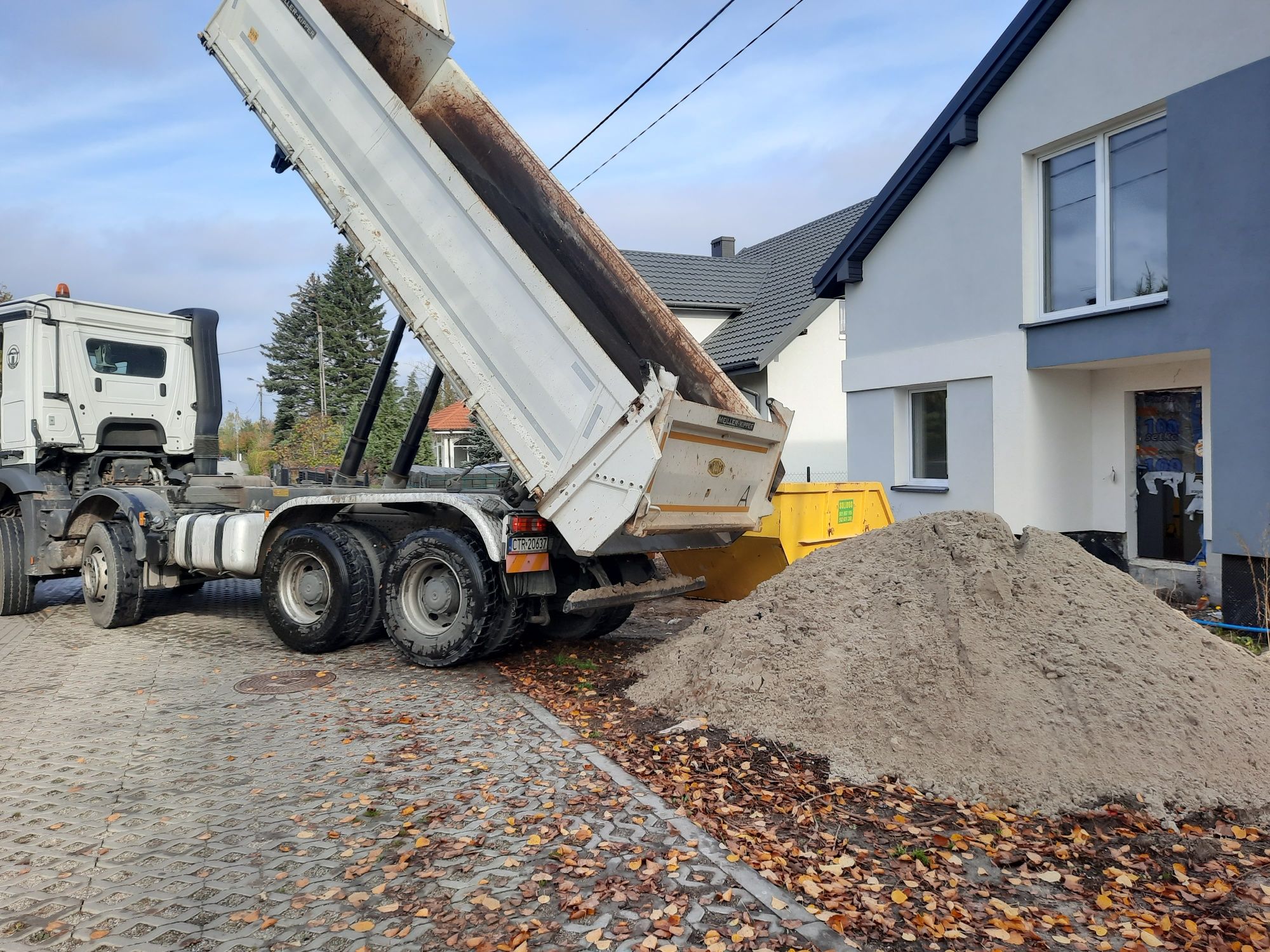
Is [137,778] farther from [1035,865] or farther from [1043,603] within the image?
[1043,603]

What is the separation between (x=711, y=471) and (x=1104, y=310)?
5413mm

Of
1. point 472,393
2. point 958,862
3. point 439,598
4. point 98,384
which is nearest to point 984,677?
point 958,862

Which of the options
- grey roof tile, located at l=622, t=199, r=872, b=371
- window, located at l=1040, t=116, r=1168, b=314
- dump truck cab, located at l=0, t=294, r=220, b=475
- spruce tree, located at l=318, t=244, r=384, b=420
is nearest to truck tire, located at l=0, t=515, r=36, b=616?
dump truck cab, located at l=0, t=294, r=220, b=475

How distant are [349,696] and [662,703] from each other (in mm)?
2280

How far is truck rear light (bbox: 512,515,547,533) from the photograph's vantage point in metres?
6.20

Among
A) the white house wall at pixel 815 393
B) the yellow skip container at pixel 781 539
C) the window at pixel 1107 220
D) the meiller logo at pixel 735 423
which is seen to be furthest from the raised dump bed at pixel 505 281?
the white house wall at pixel 815 393

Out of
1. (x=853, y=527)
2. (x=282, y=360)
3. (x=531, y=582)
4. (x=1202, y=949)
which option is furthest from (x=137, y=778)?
(x=282, y=360)

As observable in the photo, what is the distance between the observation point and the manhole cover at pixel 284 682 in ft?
21.5

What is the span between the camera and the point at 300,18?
6801 mm

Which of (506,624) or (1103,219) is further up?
(1103,219)

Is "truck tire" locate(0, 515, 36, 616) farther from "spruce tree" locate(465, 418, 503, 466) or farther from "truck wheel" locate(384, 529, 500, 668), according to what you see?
"truck wheel" locate(384, 529, 500, 668)

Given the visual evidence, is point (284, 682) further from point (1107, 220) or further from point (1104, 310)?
point (1107, 220)

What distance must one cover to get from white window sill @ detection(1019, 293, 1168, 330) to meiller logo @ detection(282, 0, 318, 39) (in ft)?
25.3

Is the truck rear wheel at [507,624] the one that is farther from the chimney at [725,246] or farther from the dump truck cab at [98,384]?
the chimney at [725,246]
